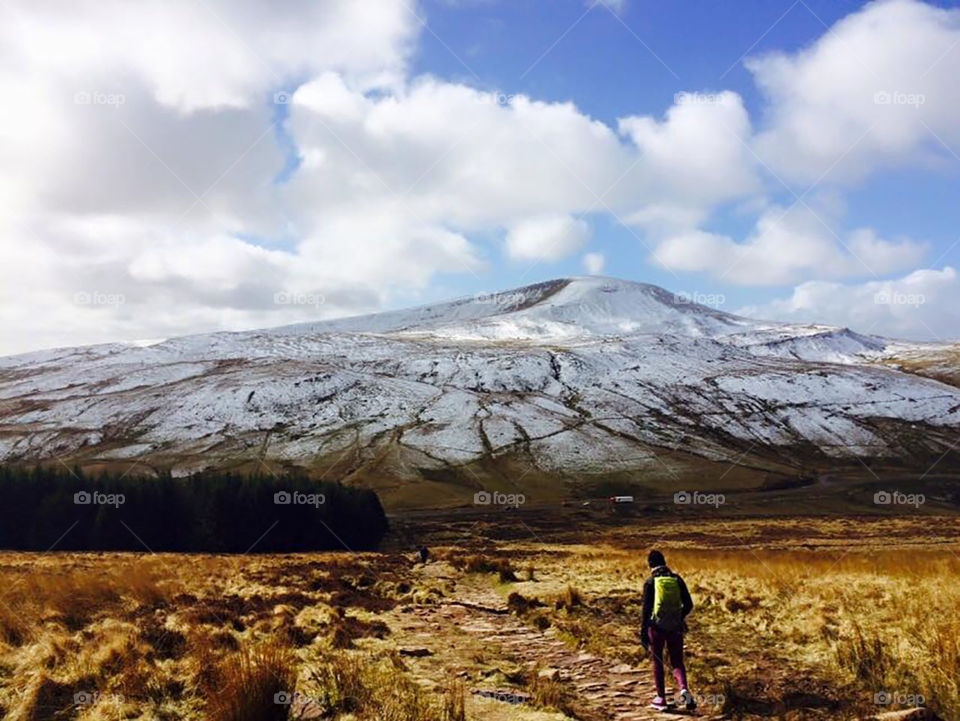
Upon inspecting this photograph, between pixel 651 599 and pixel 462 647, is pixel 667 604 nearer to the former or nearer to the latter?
pixel 651 599

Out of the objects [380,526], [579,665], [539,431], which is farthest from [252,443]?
[579,665]

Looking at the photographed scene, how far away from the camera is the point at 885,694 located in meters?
9.07

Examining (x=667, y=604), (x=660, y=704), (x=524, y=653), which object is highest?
(x=667, y=604)

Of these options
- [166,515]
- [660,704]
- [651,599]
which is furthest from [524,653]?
[166,515]

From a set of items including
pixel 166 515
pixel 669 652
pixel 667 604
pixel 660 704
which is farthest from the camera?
pixel 166 515

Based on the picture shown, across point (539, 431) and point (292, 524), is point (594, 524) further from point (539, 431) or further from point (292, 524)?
point (539, 431)

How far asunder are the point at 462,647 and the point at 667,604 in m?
5.88

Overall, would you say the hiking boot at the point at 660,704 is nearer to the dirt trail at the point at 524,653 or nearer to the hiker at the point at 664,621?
the hiker at the point at 664,621

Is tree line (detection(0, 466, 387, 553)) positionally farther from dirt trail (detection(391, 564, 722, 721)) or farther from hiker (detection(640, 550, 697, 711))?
hiker (detection(640, 550, 697, 711))

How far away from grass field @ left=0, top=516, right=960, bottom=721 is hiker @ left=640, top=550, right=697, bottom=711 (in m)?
0.61

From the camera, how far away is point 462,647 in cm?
1420

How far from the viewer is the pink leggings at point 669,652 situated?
9.82m

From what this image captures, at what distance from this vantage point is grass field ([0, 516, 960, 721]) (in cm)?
900

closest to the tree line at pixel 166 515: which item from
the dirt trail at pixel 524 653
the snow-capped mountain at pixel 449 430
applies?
the dirt trail at pixel 524 653
